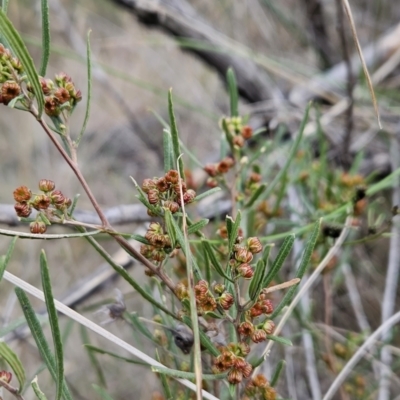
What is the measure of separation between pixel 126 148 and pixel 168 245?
6.44 feet

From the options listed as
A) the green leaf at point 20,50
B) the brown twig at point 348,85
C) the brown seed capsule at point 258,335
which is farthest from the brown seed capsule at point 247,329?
the brown twig at point 348,85

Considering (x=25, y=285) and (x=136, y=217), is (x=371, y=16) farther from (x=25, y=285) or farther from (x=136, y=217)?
(x=25, y=285)

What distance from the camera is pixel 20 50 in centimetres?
35

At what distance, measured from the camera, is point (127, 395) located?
1551mm

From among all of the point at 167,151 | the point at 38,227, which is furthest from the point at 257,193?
the point at 38,227

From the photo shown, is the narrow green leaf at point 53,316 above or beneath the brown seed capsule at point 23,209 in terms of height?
beneath

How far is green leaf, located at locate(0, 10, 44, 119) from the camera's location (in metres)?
0.33

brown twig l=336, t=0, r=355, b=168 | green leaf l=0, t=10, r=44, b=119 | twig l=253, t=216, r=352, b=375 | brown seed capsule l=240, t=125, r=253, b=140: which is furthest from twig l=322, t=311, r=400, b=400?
brown twig l=336, t=0, r=355, b=168

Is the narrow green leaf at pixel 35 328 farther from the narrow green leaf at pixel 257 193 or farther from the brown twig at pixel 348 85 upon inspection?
the brown twig at pixel 348 85

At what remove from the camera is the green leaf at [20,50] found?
0.33 metres

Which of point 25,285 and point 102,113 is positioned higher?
point 102,113

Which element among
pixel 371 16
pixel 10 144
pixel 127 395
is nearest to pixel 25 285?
pixel 127 395

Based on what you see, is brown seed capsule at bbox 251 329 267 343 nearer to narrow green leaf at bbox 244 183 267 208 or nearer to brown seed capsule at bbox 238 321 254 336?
brown seed capsule at bbox 238 321 254 336

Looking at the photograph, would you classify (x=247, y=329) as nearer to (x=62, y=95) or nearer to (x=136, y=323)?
(x=136, y=323)
